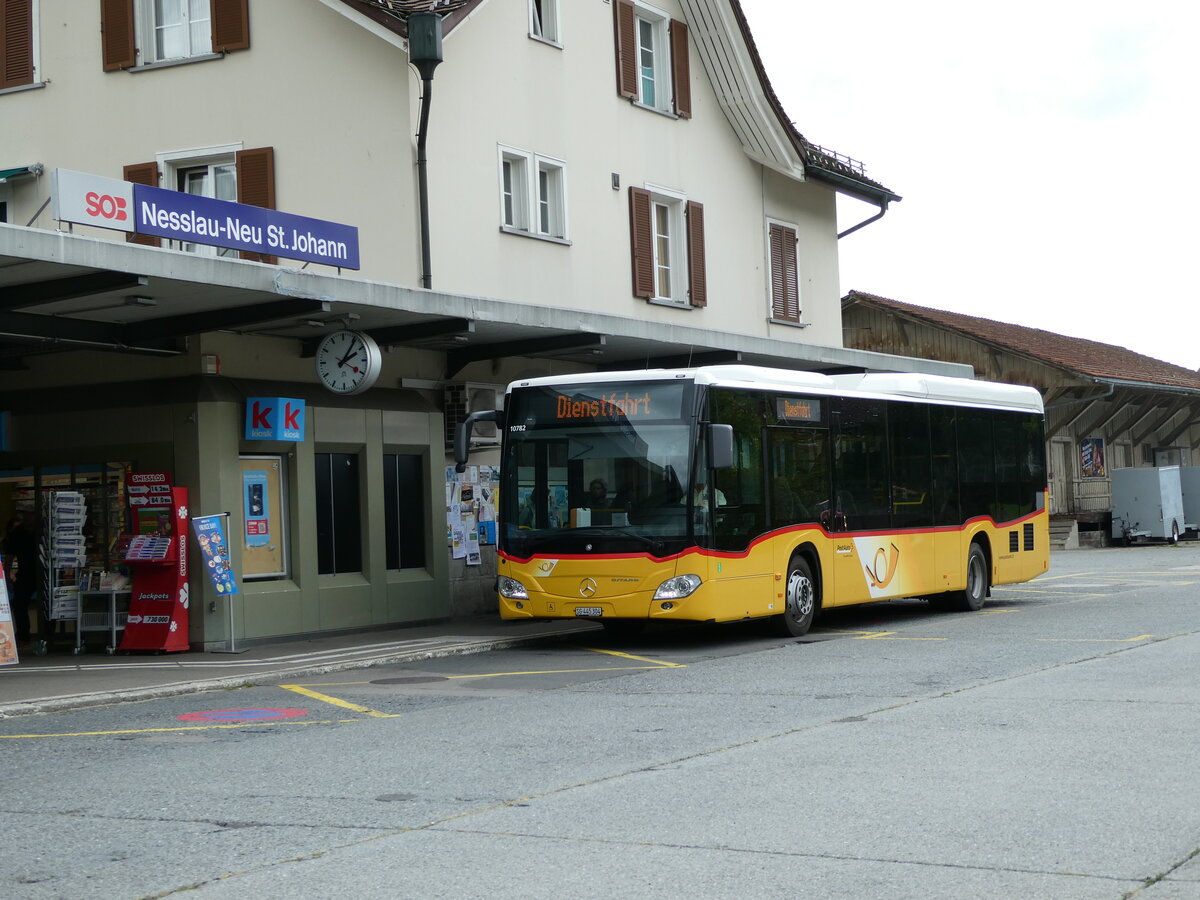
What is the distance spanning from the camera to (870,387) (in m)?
18.7

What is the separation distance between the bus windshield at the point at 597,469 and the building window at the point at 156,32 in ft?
28.7

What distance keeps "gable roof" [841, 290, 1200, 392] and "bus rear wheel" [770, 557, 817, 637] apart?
25565mm

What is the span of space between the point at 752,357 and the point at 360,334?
26.1ft

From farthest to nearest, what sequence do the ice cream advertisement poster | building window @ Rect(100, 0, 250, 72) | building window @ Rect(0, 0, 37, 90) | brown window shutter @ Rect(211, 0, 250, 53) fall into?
building window @ Rect(0, 0, 37, 90) → building window @ Rect(100, 0, 250, 72) → brown window shutter @ Rect(211, 0, 250, 53) → the ice cream advertisement poster

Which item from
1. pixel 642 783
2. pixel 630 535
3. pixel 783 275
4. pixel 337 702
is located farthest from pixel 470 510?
pixel 642 783

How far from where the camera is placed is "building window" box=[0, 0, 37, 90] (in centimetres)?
2273

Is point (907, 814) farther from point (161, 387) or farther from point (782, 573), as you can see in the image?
point (161, 387)

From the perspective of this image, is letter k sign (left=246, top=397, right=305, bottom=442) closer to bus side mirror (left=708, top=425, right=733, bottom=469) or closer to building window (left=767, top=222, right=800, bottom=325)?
bus side mirror (left=708, top=425, right=733, bottom=469)

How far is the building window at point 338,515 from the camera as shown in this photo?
61.3 ft

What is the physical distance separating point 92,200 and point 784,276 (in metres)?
16.0

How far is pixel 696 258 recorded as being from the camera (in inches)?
1006

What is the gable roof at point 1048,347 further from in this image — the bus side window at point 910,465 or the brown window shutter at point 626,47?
the bus side window at point 910,465

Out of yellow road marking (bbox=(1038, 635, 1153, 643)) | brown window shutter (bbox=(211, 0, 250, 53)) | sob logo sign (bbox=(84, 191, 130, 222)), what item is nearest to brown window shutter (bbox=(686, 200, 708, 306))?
brown window shutter (bbox=(211, 0, 250, 53))

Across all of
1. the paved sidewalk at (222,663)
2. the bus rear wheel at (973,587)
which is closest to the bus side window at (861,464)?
the bus rear wheel at (973,587)
